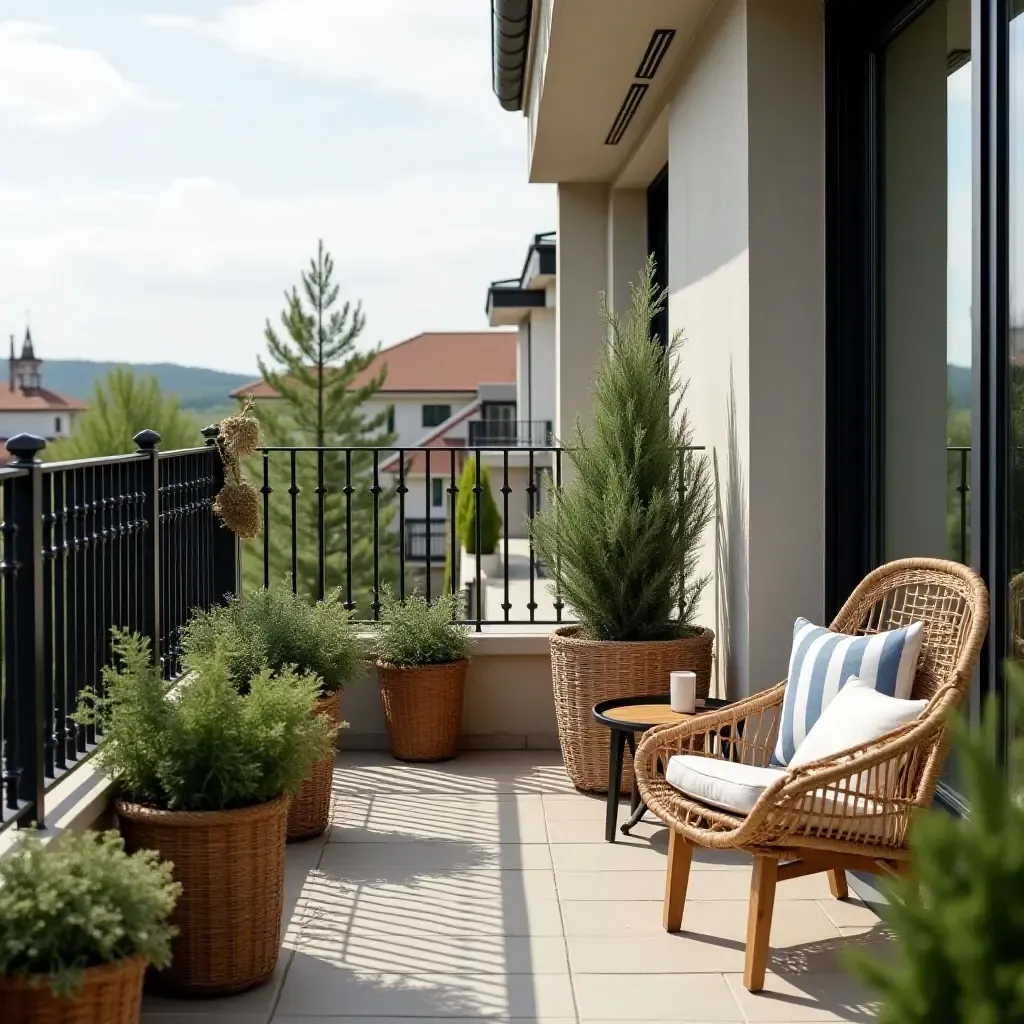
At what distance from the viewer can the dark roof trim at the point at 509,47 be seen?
6461 mm

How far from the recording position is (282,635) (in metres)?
4.54

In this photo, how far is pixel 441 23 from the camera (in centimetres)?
1142

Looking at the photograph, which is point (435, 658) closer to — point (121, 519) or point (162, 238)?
point (121, 519)

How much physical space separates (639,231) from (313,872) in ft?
17.3

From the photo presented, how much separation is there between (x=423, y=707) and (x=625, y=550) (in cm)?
110

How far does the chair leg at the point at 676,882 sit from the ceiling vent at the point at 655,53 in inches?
129

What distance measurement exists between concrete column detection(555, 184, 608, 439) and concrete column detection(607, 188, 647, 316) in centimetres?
39

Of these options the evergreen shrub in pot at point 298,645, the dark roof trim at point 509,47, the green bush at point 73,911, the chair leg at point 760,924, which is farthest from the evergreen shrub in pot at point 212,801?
the dark roof trim at point 509,47

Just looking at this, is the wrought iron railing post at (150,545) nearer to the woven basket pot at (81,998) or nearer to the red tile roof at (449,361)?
the woven basket pot at (81,998)

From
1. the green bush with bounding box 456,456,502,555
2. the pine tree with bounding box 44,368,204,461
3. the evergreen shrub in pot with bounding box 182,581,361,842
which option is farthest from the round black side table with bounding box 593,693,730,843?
the pine tree with bounding box 44,368,204,461

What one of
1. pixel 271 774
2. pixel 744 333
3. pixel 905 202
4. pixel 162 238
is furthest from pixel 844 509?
pixel 162 238

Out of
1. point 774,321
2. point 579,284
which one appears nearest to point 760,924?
point 774,321

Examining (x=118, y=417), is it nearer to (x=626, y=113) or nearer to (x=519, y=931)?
(x=626, y=113)

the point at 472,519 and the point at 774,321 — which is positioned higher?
the point at 774,321
